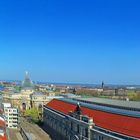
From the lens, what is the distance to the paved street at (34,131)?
10981cm

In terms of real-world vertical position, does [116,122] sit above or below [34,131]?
above

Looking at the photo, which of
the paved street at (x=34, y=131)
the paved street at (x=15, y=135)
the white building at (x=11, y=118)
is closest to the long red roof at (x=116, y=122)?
the paved street at (x=34, y=131)

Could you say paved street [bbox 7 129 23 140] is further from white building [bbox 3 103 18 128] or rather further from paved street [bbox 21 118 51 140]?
white building [bbox 3 103 18 128]

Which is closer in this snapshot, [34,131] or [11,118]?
[34,131]

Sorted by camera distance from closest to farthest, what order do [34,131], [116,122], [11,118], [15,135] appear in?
[116,122] → [15,135] → [34,131] → [11,118]

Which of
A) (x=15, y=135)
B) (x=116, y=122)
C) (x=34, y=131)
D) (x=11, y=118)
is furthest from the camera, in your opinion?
(x=11, y=118)

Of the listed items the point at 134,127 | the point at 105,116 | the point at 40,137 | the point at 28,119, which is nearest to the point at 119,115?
the point at 105,116

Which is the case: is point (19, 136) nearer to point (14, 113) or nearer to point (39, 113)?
point (14, 113)

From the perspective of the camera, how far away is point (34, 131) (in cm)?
12281

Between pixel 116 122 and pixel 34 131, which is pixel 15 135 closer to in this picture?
pixel 34 131

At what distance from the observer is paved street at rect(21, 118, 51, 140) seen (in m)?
110

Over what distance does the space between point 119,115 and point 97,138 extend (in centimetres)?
665

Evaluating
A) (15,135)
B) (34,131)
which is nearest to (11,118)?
(34,131)

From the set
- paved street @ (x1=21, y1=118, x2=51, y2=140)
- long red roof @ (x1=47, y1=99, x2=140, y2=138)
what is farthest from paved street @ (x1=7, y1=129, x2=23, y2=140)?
long red roof @ (x1=47, y1=99, x2=140, y2=138)
